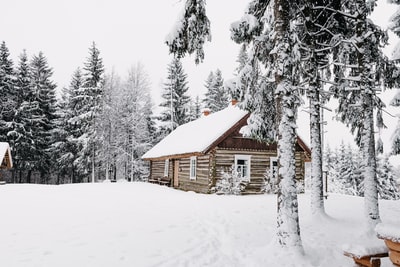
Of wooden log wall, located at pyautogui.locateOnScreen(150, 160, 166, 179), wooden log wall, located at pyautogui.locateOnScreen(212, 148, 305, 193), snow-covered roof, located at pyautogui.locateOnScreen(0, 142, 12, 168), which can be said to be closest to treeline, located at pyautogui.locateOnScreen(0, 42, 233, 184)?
wooden log wall, located at pyautogui.locateOnScreen(150, 160, 166, 179)

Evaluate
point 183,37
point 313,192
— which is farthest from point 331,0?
point 313,192

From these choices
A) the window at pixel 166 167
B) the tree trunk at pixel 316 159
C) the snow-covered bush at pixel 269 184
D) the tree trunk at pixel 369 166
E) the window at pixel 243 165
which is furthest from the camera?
the window at pixel 166 167

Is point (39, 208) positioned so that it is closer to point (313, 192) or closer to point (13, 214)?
point (13, 214)

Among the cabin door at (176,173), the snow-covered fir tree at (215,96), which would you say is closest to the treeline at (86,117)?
the snow-covered fir tree at (215,96)

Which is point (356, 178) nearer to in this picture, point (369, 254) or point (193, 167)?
point (193, 167)

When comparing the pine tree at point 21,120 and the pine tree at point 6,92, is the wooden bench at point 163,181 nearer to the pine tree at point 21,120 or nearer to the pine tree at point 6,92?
the pine tree at point 21,120

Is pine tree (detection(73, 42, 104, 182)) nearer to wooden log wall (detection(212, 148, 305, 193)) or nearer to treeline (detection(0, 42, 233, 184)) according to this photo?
treeline (detection(0, 42, 233, 184))

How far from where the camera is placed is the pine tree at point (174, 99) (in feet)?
112

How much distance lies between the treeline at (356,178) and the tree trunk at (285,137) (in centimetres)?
2935

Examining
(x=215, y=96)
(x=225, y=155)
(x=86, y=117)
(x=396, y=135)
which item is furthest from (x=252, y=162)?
(x=215, y=96)

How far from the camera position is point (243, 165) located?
18328mm

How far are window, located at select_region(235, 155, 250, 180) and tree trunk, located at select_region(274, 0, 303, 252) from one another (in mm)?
11900

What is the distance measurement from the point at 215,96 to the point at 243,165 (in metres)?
22.7

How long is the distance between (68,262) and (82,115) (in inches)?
1123
